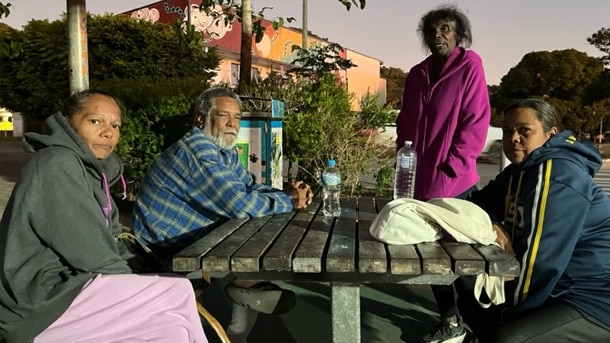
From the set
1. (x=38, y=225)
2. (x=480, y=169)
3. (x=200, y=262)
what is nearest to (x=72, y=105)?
(x=38, y=225)

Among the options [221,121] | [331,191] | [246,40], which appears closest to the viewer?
[221,121]

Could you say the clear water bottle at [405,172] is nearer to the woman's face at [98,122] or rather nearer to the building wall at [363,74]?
the woman's face at [98,122]

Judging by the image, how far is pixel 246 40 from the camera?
7.53 metres

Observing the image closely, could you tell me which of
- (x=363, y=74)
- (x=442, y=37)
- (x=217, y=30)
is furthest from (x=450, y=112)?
(x=363, y=74)

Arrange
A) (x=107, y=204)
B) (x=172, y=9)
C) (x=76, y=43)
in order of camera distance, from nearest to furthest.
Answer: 1. (x=107, y=204)
2. (x=76, y=43)
3. (x=172, y=9)

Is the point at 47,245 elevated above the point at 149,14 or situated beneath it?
situated beneath

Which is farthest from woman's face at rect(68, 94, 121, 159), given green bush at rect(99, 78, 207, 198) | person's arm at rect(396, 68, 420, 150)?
green bush at rect(99, 78, 207, 198)

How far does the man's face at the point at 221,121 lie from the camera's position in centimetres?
293

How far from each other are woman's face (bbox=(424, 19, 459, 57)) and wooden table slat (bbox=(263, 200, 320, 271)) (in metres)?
1.27

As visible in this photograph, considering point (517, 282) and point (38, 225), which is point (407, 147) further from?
point (38, 225)

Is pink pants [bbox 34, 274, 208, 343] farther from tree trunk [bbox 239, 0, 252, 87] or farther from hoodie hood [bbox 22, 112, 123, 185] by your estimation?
tree trunk [bbox 239, 0, 252, 87]

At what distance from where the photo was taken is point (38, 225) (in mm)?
1909

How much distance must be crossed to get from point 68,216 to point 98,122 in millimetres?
585

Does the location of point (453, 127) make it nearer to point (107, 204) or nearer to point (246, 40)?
point (107, 204)
